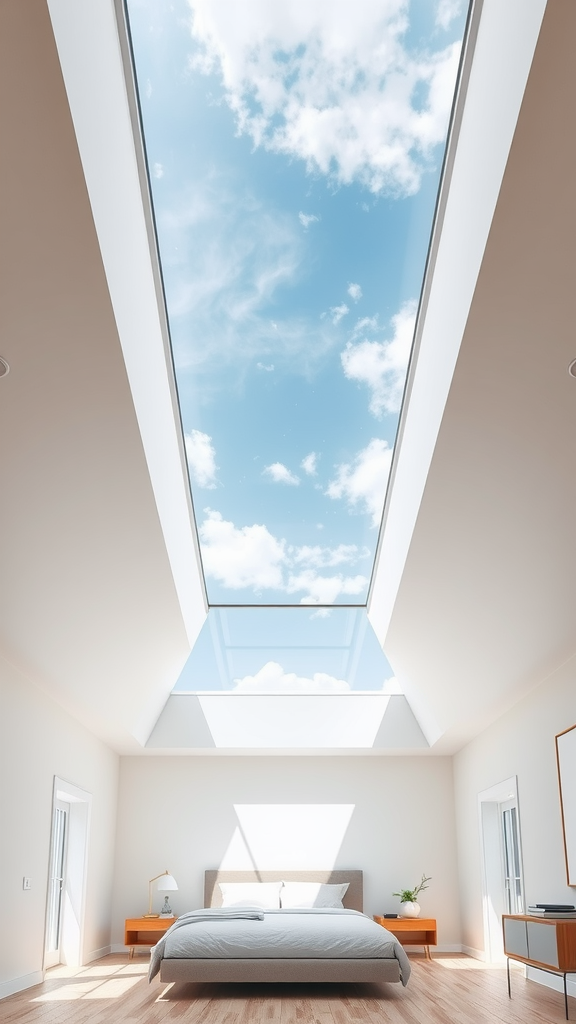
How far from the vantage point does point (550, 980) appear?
5930mm

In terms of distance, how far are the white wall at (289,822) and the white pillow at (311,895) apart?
33 centimetres

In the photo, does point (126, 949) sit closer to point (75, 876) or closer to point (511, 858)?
point (75, 876)

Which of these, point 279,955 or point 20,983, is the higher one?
point 279,955

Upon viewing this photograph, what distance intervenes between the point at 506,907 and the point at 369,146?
6.61m

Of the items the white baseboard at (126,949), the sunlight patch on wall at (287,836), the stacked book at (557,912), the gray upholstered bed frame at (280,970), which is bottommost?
the white baseboard at (126,949)

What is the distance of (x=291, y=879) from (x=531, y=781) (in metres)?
3.27

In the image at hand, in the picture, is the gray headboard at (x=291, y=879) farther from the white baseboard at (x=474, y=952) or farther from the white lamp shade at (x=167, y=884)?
the white baseboard at (x=474, y=952)

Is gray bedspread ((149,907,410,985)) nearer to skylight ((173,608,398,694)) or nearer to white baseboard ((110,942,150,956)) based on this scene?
skylight ((173,608,398,694))

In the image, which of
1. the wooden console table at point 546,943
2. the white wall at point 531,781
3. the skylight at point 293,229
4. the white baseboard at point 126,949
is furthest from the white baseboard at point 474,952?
the skylight at point 293,229

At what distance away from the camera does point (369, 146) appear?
4.04 metres

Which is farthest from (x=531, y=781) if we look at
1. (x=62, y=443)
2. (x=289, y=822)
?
(x=62, y=443)

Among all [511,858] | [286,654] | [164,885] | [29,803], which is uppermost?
[286,654]

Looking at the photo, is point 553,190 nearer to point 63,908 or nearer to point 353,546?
point 353,546

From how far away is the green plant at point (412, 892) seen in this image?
28.1 ft
